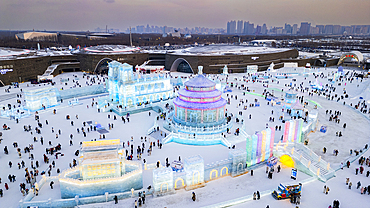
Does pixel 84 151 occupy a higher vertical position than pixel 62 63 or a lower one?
lower

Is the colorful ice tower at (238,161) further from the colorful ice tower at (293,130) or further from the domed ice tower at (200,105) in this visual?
the domed ice tower at (200,105)

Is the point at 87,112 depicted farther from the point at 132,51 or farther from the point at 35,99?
the point at 132,51

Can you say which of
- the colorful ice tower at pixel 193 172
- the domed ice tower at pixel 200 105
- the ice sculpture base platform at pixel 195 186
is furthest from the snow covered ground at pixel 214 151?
the domed ice tower at pixel 200 105

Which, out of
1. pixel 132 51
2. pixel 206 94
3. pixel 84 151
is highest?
pixel 132 51

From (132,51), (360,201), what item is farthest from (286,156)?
(132,51)

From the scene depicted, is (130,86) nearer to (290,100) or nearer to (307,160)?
(290,100)

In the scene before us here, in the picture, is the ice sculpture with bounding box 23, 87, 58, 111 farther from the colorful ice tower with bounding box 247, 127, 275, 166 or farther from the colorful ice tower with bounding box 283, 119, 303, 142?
the colorful ice tower with bounding box 283, 119, 303, 142
